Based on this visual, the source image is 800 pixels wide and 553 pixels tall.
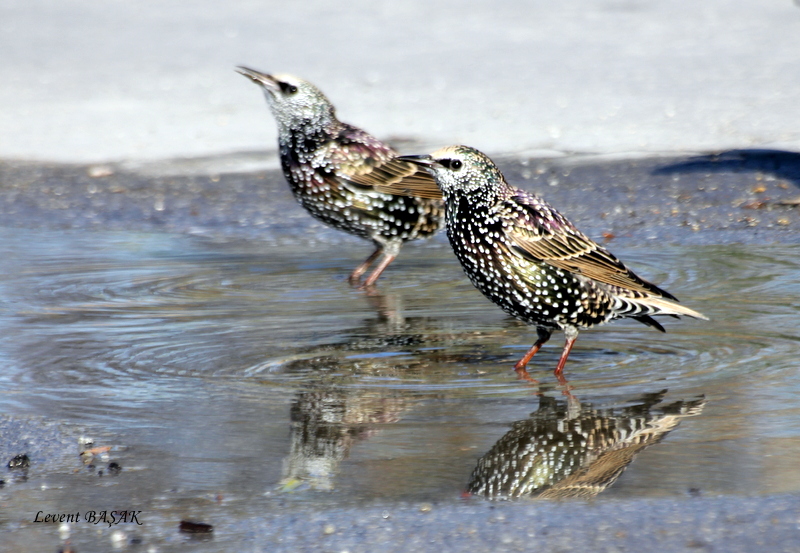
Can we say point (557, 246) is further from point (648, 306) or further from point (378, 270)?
point (378, 270)

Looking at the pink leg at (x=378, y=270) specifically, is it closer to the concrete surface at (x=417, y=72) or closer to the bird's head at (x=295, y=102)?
the bird's head at (x=295, y=102)

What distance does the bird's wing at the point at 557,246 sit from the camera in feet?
17.8

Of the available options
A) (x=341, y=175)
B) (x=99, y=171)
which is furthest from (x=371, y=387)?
(x=99, y=171)

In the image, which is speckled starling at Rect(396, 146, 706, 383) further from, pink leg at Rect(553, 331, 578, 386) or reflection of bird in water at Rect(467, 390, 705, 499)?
reflection of bird in water at Rect(467, 390, 705, 499)

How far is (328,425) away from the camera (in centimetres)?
467

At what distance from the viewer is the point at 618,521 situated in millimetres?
3723

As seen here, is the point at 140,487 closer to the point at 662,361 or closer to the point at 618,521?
the point at 618,521

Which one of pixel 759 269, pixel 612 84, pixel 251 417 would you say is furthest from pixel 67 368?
pixel 612 84

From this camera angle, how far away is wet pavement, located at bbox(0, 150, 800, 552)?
3.77 m

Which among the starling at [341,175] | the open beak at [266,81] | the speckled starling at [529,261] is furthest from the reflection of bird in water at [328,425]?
the open beak at [266,81]

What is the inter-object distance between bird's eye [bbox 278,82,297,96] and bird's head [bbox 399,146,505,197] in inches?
93.6

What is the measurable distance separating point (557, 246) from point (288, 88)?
2788mm

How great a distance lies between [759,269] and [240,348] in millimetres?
3226

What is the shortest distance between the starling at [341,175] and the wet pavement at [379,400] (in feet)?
1.01
